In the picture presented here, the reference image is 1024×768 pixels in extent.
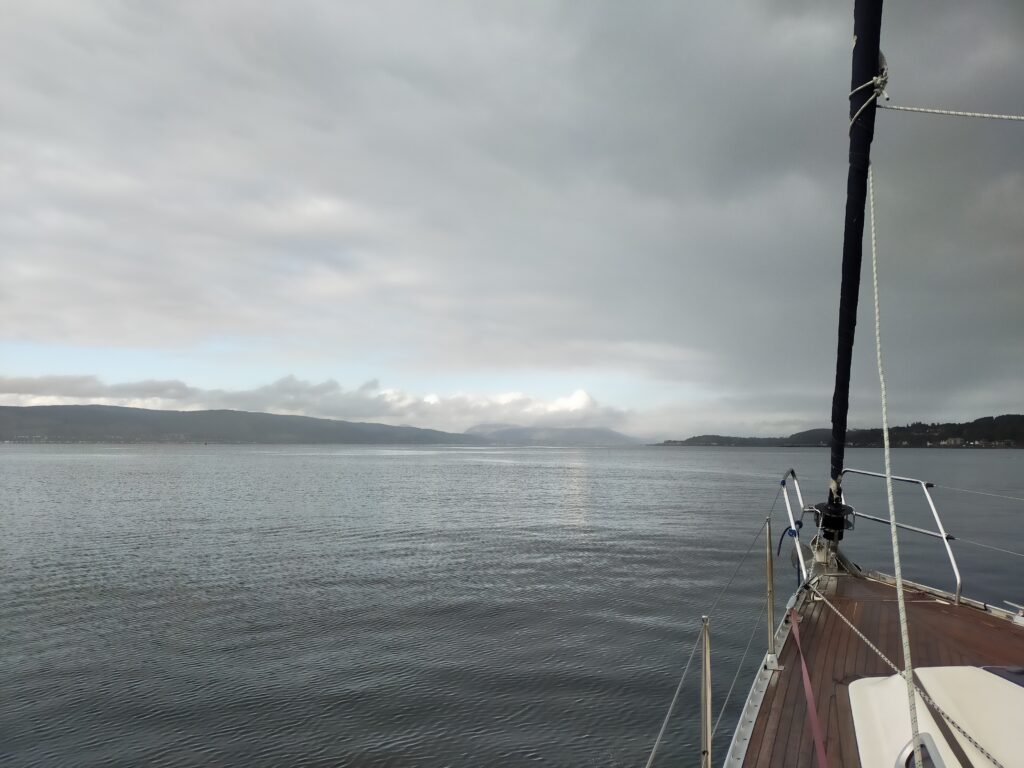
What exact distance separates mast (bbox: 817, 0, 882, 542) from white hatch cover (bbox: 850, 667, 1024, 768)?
16.1 feet

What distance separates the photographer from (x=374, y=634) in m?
15.7

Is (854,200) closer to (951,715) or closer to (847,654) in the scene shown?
→ (847,654)

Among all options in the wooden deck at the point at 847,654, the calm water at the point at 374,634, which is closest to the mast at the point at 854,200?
the wooden deck at the point at 847,654

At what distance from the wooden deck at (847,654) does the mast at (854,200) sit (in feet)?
8.44

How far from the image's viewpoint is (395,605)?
60.5 feet

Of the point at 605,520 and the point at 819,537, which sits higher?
the point at 819,537

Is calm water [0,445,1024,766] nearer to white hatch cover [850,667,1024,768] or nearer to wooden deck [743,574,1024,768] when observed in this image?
wooden deck [743,574,1024,768]

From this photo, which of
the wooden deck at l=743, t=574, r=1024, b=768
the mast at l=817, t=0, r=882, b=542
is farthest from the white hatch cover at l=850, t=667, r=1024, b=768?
the mast at l=817, t=0, r=882, b=542

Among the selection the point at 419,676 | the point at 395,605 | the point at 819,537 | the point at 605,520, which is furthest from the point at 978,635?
the point at 605,520

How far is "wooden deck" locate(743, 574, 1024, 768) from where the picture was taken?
6.07 metres

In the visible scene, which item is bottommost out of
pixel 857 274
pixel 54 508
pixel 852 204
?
pixel 54 508

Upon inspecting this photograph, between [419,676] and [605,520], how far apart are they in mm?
28727

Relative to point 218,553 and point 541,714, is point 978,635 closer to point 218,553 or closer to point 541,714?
point 541,714

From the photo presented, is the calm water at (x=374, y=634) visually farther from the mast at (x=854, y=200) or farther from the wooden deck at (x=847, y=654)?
the mast at (x=854, y=200)
